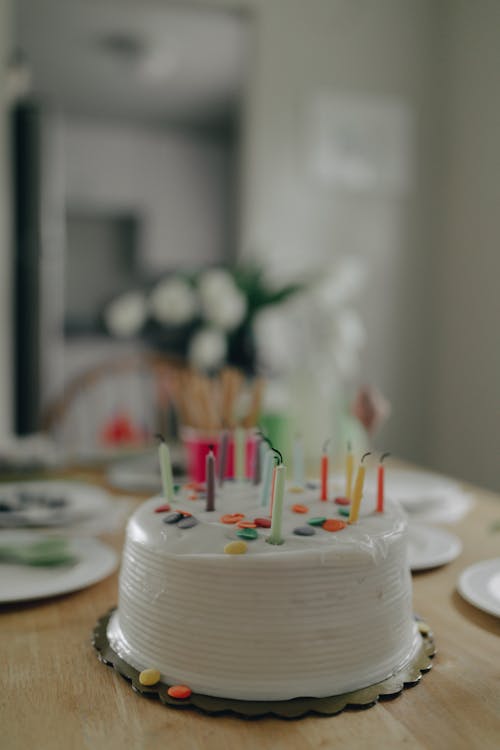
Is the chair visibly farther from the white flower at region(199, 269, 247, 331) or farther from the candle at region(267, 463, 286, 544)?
the candle at region(267, 463, 286, 544)

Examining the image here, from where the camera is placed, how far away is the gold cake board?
22.1 inches

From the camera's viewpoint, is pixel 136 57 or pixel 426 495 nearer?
pixel 426 495

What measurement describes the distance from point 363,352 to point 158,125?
1238 mm

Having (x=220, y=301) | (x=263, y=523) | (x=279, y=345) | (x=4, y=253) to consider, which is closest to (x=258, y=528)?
(x=263, y=523)

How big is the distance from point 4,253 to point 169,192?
730 mm

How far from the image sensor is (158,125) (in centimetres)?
293

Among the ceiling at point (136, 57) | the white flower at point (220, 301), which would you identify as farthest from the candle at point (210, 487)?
the ceiling at point (136, 57)

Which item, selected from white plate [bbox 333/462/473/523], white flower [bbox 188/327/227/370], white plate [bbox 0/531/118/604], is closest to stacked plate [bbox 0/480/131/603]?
white plate [bbox 0/531/118/604]

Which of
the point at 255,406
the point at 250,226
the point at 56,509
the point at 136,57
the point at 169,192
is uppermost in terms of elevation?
the point at 136,57

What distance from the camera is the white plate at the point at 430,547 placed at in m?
0.90

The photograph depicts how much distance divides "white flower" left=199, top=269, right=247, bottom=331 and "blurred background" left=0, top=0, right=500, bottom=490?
3.07 feet

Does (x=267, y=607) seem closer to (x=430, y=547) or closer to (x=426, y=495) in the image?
(x=430, y=547)

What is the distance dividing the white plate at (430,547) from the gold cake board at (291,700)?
26 cm

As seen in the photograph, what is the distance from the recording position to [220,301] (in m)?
1.66
